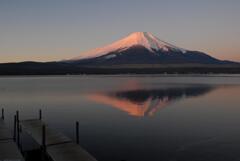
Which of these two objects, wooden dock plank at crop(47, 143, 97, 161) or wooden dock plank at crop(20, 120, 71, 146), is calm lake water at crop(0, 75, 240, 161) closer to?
wooden dock plank at crop(47, 143, 97, 161)

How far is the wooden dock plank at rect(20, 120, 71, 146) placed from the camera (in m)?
19.8

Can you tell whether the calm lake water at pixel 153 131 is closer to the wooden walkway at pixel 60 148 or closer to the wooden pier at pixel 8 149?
the wooden walkway at pixel 60 148

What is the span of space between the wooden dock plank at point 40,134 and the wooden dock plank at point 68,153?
3.35ft

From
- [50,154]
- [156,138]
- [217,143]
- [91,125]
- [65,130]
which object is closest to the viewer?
[50,154]

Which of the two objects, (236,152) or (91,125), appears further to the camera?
(91,125)

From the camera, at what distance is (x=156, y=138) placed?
2453cm

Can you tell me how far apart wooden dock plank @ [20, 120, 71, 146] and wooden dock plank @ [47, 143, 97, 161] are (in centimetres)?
102

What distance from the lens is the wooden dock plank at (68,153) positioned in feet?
53.8

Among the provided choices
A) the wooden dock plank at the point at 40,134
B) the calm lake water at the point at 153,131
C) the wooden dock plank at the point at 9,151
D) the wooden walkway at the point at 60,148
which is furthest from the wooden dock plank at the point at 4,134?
the calm lake water at the point at 153,131

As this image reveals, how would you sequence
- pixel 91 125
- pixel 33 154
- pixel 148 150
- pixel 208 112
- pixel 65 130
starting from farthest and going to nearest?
1. pixel 208 112
2. pixel 91 125
3. pixel 65 130
4. pixel 148 150
5. pixel 33 154

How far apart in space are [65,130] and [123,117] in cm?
978

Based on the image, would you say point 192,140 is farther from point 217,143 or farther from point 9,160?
point 9,160

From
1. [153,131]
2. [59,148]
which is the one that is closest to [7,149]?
[59,148]

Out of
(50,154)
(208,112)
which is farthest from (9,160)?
(208,112)
